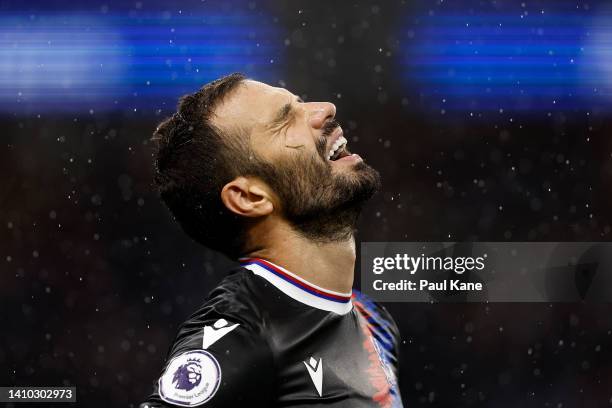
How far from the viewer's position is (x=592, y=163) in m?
3.68

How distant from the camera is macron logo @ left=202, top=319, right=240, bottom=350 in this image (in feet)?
4.06

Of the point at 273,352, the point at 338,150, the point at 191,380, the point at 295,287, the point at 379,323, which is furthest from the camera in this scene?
the point at 379,323

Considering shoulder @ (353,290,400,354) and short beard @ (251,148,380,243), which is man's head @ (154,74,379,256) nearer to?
short beard @ (251,148,380,243)

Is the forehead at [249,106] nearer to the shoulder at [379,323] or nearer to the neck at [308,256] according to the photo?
the neck at [308,256]

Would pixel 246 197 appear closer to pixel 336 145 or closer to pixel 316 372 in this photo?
pixel 336 145

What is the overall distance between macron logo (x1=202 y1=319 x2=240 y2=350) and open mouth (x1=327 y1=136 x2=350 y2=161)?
43 cm

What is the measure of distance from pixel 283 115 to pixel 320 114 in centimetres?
8

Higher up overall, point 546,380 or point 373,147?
point 373,147

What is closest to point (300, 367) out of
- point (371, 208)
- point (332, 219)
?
point (332, 219)

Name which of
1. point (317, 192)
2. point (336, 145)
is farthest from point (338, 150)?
point (317, 192)

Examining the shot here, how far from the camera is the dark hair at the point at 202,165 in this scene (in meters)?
1.48

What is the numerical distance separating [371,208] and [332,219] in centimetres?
214

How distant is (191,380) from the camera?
1185 millimetres

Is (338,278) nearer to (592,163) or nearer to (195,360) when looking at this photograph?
(195,360)
